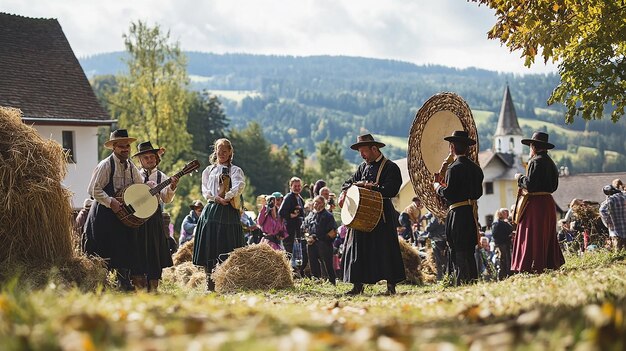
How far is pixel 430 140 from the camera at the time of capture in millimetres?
14359

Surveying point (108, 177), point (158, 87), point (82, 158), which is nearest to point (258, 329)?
point (108, 177)

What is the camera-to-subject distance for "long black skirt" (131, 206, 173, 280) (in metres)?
12.0

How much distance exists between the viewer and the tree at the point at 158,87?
186 feet

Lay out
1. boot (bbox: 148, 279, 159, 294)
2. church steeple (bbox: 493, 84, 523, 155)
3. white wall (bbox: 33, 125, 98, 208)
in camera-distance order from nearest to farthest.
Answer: boot (bbox: 148, 279, 159, 294) < white wall (bbox: 33, 125, 98, 208) < church steeple (bbox: 493, 84, 523, 155)

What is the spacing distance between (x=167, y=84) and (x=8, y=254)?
157 feet

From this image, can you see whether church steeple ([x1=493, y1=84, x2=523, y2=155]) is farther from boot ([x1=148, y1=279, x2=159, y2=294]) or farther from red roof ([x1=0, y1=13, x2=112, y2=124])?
boot ([x1=148, y1=279, x2=159, y2=294])

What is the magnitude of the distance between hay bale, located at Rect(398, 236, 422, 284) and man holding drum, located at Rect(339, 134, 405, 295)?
485 cm

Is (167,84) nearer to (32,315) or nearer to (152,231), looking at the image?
(152,231)

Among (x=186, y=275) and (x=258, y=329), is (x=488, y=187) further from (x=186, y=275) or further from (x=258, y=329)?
(x=258, y=329)

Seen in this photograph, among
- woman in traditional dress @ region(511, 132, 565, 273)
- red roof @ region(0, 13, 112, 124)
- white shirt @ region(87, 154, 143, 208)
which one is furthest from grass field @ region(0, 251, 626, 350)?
red roof @ region(0, 13, 112, 124)

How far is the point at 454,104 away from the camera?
14.1 meters

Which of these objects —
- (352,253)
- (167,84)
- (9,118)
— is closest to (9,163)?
(9,118)

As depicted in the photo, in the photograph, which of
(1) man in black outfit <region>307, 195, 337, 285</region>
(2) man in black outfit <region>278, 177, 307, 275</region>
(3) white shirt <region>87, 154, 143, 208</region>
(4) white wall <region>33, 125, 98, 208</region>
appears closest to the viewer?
(3) white shirt <region>87, 154, 143, 208</region>

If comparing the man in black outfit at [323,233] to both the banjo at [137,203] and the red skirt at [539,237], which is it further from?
the banjo at [137,203]
